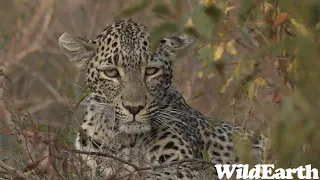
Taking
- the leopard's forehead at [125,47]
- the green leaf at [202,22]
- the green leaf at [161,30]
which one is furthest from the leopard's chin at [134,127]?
the green leaf at [161,30]

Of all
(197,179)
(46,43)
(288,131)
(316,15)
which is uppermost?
(46,43)

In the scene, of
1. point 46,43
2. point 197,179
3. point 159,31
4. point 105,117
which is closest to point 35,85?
point 46,43

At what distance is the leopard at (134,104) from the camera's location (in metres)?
5.32

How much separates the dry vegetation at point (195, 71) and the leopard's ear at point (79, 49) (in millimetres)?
201

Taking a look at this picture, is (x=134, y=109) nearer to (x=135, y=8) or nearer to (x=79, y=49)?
Answer: (x=79, y=49)

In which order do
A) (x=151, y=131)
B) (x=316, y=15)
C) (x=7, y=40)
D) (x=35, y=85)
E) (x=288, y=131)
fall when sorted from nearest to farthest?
(x=288, y=131)
(x=316, y=15)
(x=151, y=131)
(x=7, y=40)
(x=35, y=85)

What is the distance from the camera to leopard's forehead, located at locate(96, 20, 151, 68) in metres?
5.59

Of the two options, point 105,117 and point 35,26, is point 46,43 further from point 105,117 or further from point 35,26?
point 105,117

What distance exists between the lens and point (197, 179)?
16.1 feet

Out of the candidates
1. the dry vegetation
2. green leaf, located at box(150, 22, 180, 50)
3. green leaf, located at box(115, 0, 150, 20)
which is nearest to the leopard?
the dry vegetation

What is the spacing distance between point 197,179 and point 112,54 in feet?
4.03

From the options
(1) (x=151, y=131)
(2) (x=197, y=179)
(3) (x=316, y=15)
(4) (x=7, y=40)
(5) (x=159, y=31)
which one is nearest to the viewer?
(3) (x=316, y=15)

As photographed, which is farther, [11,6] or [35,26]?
[11,6]

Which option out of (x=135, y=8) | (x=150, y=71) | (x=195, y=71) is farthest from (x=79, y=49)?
(x=135, y=8)
